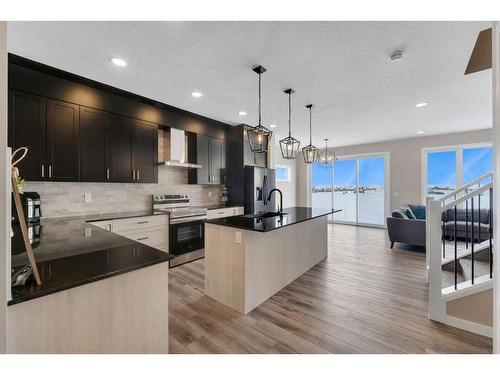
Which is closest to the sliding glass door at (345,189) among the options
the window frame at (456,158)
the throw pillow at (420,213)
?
the window frame at (456,158)

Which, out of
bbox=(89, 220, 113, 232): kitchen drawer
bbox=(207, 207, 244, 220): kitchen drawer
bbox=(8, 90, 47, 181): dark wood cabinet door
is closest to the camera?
bbox=(8, 90, 47, 181): dark wood cabinet door

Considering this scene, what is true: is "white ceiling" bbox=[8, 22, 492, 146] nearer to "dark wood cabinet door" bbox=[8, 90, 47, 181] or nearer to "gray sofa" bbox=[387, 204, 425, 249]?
"dark wood cabinet door" bbox=[8, 90, 47, 181]

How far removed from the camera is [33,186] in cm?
271

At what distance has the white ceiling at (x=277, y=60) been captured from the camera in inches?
72.6

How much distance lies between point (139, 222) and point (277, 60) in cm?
275

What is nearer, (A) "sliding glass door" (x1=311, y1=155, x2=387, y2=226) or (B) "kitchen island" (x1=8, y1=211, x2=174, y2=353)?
(B) "kitchen island" (x1=8, y1=211, x2=174, y2=353)

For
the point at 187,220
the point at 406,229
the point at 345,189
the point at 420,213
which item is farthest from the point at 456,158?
the point at 187,220

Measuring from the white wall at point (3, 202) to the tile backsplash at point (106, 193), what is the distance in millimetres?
2696

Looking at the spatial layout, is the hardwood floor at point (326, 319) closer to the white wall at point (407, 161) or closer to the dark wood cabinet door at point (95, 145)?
the dark wood cabinet door at point (95, 145)

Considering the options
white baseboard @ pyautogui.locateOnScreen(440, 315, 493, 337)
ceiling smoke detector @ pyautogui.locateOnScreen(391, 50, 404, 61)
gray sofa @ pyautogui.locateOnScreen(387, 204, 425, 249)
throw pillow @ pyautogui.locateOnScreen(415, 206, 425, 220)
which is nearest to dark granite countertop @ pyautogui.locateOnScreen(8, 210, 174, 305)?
white baseboard @ pyautogui.locateOnScreen(440, 315, 493, 337)

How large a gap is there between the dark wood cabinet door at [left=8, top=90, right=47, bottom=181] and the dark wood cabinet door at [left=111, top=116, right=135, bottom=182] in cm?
76

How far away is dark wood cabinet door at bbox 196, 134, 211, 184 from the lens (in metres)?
4.31

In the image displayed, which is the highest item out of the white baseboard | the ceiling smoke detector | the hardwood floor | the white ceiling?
the white ceiling

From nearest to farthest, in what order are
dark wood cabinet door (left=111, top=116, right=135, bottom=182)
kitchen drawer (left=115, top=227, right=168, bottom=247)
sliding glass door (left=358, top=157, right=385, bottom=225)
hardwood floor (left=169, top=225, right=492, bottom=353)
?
hardwood floor (left=169, top=225, right=492, bottom=353) → kitchen drawer (left=115, top=227, right=168, bottom=247) → dark wood cabinet door (left=111, top=116, right=135, bottom=182) → sliding glass door (left=358, top=157, right=385, bottom=225)
